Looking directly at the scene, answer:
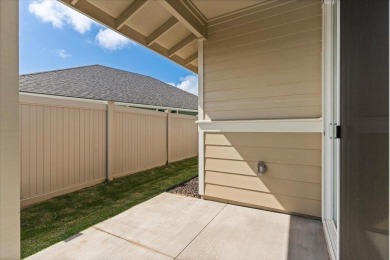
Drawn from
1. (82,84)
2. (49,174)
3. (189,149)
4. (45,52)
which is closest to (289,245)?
(49,174)

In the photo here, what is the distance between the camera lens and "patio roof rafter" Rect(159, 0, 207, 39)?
8.38ft

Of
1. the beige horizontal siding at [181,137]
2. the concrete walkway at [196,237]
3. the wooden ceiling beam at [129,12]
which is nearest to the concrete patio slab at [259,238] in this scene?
the concrete walkway at [196,237]

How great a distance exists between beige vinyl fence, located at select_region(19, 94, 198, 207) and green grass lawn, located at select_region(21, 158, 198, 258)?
252 mm

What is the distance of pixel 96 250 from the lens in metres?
1.95

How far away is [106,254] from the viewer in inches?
74.6

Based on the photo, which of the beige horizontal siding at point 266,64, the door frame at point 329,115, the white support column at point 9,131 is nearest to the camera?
the white support column at point 9,131

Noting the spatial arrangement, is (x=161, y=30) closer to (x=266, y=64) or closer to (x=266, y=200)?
(x=266, y=64)

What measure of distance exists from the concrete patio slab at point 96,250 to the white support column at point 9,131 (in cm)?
110

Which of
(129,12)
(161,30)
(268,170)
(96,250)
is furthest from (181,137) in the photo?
(96,250)

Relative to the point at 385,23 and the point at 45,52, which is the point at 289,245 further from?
the point at 45,52

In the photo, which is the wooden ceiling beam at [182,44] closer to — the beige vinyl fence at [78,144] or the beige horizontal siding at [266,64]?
the beige horizontal siding at [266,64]

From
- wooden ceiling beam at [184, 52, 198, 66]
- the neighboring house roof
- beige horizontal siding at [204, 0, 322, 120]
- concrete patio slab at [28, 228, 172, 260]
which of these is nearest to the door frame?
beige horizontal siding at [204, 0, 322, 120]

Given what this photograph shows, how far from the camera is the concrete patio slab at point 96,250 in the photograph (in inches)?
73.4

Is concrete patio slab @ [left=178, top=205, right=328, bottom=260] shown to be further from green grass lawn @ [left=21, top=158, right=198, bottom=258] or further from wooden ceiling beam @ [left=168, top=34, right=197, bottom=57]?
wooden ceiling beam @ [left=168, top=34, right=197, bottom=57]
